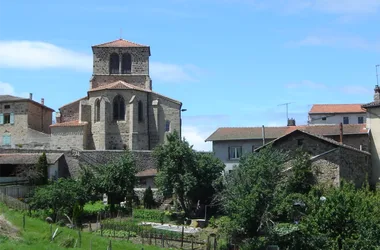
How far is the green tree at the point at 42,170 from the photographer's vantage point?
51566 millimetres

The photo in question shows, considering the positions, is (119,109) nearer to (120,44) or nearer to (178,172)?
(120,44)

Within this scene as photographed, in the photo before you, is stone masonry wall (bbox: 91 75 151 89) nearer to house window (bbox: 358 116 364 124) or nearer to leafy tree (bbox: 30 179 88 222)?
leafy tree (bbox: 30 179 88 222)

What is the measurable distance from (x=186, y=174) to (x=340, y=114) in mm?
46690

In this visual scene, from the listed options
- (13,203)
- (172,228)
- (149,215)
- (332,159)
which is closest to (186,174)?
(149,215)

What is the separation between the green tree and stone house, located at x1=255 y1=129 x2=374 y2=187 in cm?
1936

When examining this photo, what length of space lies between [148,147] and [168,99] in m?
5.84

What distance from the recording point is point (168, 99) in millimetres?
68312

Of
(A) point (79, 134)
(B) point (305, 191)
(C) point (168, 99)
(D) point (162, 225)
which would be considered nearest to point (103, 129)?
(A) point (79, 134)

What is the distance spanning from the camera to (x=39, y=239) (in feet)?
102

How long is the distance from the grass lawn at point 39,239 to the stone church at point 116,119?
85.5 feet

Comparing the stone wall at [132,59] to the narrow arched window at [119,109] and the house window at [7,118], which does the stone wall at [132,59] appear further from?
the house window at [7,118]

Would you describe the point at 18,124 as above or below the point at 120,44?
below

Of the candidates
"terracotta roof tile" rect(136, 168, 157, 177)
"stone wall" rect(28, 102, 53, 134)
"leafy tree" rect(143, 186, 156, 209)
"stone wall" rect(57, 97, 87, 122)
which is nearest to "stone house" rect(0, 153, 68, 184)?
"terracotta roof tile" rect(136, 168, 157, 177)

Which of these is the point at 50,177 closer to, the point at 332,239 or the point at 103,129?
the point at 103,129
